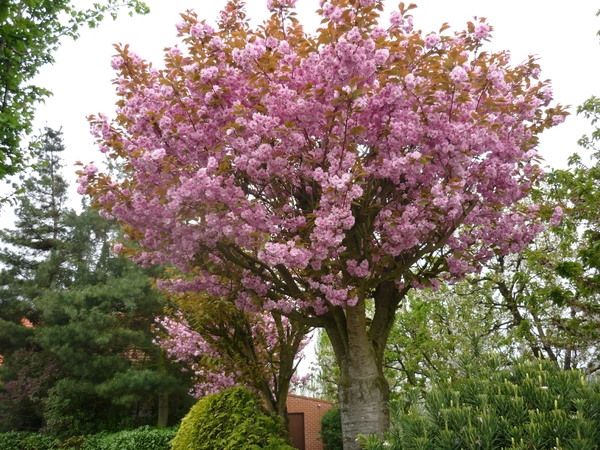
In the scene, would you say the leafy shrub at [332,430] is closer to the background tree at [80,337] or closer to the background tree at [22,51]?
the background tree at [80,337]

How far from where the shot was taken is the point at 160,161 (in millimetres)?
6387

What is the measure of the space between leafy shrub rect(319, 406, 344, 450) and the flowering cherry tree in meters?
14.2

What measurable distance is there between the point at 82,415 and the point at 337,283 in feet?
62.6

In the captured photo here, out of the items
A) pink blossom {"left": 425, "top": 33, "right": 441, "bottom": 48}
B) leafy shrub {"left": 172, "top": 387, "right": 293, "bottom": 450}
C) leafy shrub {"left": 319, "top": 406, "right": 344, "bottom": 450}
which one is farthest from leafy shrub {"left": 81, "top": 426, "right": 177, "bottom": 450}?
pink blossom {"left": 425, "top": 33, "right": 441, "bottom": 48}

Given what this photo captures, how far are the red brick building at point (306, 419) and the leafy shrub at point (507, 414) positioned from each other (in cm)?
2319

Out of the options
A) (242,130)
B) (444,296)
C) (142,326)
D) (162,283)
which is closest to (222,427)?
(162,283)

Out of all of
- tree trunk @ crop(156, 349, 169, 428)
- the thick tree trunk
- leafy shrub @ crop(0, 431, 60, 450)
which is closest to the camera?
the thick tree trunk

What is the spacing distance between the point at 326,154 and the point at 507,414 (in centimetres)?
366

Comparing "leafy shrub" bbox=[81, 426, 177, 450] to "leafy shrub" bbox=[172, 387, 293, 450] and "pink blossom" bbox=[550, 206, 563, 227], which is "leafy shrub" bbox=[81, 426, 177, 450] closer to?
"leafy shrub" bbox=[172, 387, 293, 450]

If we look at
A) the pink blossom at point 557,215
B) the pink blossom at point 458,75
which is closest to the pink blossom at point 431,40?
the pink blossom at point 458,75

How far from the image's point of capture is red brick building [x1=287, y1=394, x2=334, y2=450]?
87.1 feet

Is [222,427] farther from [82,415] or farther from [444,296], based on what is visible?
[82,415]

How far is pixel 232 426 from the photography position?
7281 mm

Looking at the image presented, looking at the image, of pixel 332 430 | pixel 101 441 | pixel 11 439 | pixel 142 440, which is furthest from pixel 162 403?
pixel 332 430
